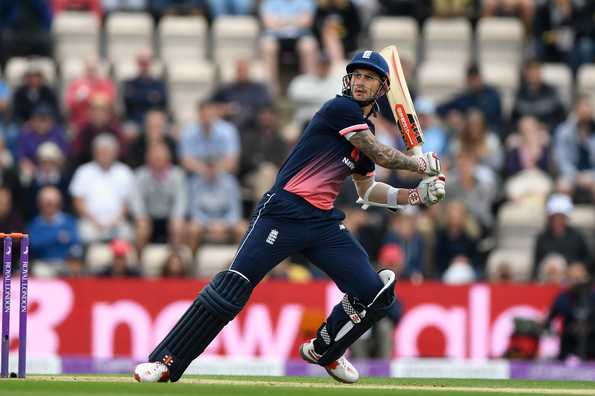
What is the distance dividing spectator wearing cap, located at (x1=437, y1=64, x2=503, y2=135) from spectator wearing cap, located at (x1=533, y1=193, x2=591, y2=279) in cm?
229

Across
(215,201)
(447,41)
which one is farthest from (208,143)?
(447,41)

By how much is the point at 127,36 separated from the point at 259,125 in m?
2.20

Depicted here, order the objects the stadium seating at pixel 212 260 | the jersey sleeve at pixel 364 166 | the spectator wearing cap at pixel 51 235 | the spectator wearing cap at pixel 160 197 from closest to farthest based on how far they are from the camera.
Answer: the jersey sleeve at pixel 364 166 → the stadium seating at pixel 212 260 → the spectator wearing cap at pixel 51 235 → the spectator wearing cap at pixel 160 197

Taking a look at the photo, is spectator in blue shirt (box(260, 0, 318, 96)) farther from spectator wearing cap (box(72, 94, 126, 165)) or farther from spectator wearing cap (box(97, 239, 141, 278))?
spectator wearing cap (box(97, 239, 141, 278))

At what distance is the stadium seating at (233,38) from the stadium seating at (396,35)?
1.44 m

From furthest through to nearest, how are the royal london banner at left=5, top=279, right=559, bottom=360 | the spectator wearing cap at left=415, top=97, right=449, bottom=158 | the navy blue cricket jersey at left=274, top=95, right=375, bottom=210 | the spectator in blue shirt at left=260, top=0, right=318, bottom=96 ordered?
1. the spectator in blue shirt at left=260, top=0, right=318, bottom=96
2. the spectator wearing cap at left=415, top=97, right=449, bottom=158
3. the royal london banner at left=5, top=279, right=559, bottom=360
4. the navy blue cricket jersey at left=274, top=95, right=375, bottom=210

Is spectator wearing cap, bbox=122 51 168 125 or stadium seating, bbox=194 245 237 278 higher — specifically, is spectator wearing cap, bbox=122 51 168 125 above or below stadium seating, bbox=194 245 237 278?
above

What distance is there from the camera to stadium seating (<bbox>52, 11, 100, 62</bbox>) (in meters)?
20.0

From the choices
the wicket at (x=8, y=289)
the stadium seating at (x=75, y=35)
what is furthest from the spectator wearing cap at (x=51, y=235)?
the wicket at (x=8, y=289)

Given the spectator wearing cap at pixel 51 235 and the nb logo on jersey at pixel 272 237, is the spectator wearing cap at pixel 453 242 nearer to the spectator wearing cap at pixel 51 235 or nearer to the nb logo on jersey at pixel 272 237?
the spectator wearing cap at pixel 51 235

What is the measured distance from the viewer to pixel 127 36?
20.1 m

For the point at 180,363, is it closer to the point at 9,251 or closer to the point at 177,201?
the point at 9,251

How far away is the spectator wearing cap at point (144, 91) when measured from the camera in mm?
19141

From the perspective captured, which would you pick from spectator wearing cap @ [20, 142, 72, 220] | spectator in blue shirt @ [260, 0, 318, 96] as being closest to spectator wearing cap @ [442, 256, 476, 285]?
spectator in blue shirt @ [260, 0, 318, 96]
